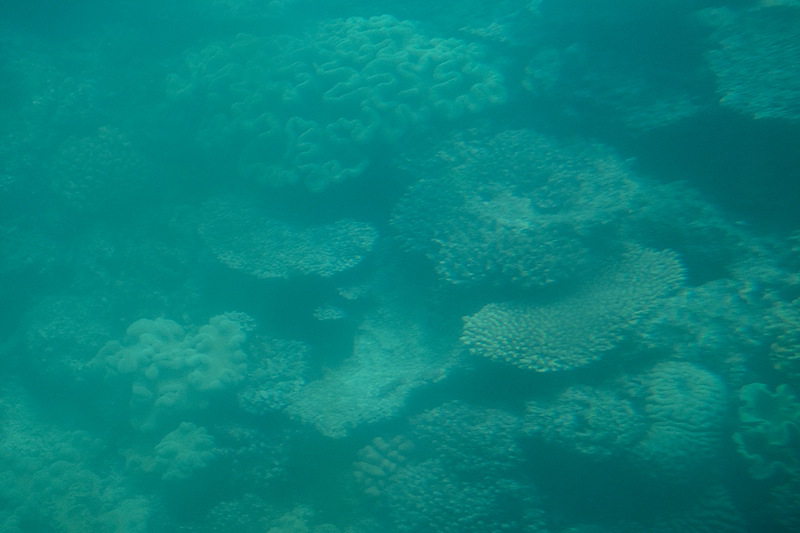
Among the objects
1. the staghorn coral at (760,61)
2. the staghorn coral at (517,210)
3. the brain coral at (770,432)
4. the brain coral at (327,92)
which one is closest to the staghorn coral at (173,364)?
the brain coral at (327,92)

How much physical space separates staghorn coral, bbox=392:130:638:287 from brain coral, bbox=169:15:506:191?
2.17 ft

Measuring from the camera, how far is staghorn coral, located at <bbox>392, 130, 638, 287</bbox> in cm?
361

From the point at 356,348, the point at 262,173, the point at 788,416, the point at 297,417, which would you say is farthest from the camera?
the point at 262,173

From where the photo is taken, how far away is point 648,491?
9.13 feet

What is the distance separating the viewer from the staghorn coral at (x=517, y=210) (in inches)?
142

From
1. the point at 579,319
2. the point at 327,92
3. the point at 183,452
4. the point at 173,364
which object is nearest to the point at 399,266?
the point at 579,319

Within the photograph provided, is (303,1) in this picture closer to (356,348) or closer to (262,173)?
(262,173)

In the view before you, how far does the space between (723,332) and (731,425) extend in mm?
636

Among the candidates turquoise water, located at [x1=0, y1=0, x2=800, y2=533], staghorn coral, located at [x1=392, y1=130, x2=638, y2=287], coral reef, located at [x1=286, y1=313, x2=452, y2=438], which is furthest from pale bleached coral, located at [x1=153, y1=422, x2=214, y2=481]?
staghorn coral, located at [x1=392, y1=130, x2=638, y2=287]

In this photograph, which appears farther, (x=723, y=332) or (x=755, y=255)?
(x=755, y=255)

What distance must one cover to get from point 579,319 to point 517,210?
1.24 metres

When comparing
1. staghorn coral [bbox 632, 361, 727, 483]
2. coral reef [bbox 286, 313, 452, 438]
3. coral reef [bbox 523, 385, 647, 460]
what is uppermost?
coral reef [bbox 286, 313, 452, 438]

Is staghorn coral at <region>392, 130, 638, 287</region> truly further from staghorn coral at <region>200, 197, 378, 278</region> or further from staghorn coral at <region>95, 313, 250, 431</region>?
staghorn coral at <region>95, 313, 250, 431</region>

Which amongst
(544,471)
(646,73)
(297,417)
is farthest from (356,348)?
(646,73)
